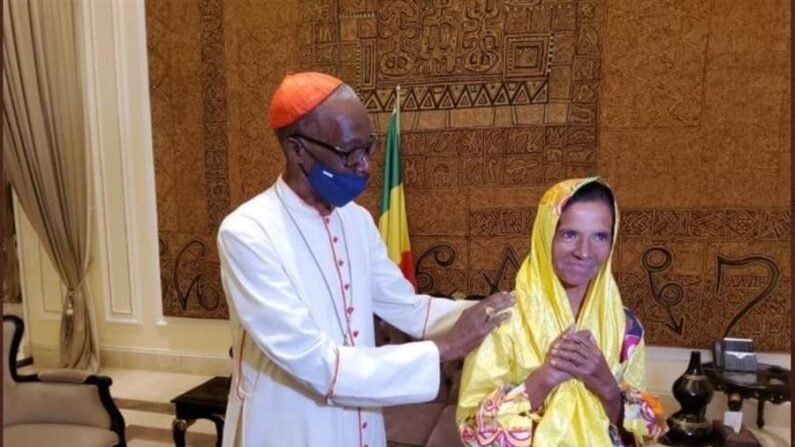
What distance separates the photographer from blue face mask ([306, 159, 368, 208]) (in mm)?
1410

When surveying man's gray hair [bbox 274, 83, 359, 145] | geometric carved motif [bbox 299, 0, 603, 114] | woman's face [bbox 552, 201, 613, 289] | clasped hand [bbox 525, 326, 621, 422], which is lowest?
clasped hand [bbox 525, 326, 621, 422]

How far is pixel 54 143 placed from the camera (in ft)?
13.2

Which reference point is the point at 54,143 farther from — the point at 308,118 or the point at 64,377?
the point at 308,118

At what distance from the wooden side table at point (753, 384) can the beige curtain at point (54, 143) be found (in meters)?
3.81

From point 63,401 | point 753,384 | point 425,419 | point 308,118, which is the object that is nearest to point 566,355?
point 308,118

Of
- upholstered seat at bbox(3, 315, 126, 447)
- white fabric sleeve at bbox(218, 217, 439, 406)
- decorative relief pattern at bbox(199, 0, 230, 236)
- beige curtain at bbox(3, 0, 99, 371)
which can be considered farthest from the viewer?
beige curtain at bbox(3, 0, 99, 371)

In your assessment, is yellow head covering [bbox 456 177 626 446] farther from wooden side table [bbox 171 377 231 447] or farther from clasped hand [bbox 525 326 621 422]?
wooden side table [bbox 171 377 231 447]

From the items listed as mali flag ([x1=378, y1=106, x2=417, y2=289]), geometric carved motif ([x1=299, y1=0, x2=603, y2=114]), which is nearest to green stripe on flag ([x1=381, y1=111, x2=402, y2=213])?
mali flag ([x1=378, y1=106, x2=417, y2=289])

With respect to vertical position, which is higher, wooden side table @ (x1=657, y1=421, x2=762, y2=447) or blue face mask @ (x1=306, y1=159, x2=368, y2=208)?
blue face mask @ (x1=306, y1=159, x2=368, y2=208)

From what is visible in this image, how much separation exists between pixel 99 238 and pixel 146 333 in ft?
2.40

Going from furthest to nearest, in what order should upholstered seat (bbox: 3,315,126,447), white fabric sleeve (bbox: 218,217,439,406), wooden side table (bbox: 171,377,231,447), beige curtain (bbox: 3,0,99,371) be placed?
beige curtain (bbox: 3,0,99,371), wooden side table (bbox: 171,377,231,447), upholstered seat (bbox: 3,315,126,447), white fabric sleeve (bbox: 218,217,439,406)

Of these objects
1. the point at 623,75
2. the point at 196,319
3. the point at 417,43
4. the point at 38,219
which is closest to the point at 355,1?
the point at 417,43

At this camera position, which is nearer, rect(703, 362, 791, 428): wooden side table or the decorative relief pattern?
rect(703, 362, 791, 428): wooden side table

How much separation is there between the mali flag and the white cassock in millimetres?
1686
